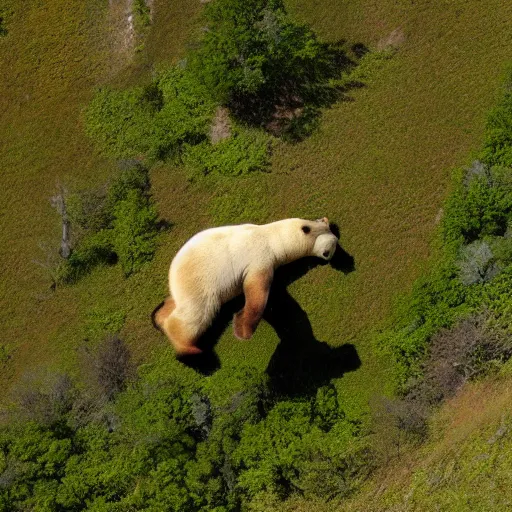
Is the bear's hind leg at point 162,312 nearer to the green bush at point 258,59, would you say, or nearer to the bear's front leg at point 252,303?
the bear's front leg at point 252,303

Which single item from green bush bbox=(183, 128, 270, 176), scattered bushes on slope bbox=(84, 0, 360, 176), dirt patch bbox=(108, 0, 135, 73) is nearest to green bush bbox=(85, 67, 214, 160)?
scattered bushes on slope bbox=(84, 0, 360, 176)

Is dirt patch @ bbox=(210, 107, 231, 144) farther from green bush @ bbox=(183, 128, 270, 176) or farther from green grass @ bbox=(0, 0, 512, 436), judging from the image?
green grass @ bbox=(0, 0, 512, 436)

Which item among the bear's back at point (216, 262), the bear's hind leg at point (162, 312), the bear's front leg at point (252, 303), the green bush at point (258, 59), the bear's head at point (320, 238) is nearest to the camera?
the bear's back at point (216, 262)

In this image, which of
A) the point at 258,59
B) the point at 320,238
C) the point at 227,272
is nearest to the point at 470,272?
the point at 320,238

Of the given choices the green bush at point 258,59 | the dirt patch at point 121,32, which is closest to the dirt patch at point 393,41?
the green bush at point 258,59

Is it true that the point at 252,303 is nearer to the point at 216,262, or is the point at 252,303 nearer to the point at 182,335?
the point at 216,262
